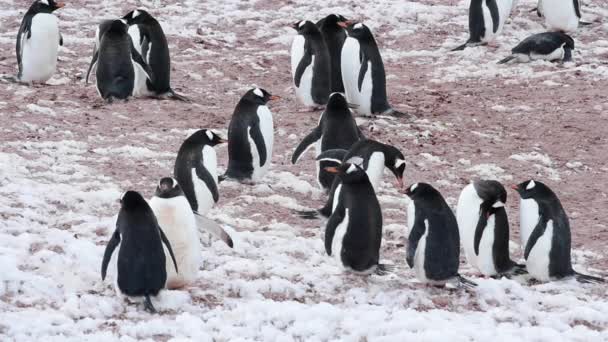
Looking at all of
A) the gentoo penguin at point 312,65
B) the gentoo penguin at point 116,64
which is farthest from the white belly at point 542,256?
the gentoo penguin at point 116,64

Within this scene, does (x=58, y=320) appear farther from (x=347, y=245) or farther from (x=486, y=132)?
(x=486, y=132)

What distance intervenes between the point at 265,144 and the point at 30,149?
2019 mm

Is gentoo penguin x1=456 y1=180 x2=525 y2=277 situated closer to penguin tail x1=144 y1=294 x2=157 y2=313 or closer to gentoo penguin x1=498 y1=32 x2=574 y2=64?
penguin tail x1=144 y1=294 x2=157 y2=313

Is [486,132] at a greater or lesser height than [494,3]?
lesser

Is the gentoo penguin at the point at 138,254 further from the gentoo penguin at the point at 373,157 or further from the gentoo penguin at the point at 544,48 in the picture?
the gentoo penguin at the point at 544,48

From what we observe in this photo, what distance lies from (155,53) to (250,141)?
9.09 ft

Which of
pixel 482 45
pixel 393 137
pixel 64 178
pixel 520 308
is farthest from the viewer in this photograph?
pixel 482 45

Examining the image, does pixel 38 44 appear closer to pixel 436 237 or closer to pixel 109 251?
pixel 109 251

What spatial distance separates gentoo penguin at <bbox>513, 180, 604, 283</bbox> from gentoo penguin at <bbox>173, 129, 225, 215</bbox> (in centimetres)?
231

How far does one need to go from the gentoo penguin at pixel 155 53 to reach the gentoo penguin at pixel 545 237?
4.89 meters

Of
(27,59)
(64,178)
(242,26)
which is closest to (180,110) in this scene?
(27,59)

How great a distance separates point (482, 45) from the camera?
13.3 metres

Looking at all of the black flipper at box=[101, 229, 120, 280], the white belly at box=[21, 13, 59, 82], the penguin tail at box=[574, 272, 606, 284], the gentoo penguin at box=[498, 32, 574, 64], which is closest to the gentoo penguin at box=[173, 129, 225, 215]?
the black flipper at box=[101, 229, 120, 280]

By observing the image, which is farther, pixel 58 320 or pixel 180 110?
pixel 180 110
